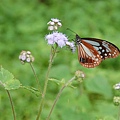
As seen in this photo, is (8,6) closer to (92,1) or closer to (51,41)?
(92,1)

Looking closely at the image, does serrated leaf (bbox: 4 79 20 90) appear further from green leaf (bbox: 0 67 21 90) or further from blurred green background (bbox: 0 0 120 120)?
blurred green background (bbox: 0 0 120 120)

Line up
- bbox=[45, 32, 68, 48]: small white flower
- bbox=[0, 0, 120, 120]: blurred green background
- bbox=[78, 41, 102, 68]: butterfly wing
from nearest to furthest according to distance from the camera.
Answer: bbox=[45, 32, 68, 48]: small white flower < bbox=[78, 41, 102, 68]: butterfly wing < bbox=[0, 0, 120, 120]: blurred green background

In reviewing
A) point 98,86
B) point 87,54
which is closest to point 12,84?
point 87,54

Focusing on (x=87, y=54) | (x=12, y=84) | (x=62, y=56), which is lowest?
(x=12, y=84)

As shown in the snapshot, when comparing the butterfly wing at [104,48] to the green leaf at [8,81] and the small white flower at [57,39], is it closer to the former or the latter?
the small white flower at [57,39]

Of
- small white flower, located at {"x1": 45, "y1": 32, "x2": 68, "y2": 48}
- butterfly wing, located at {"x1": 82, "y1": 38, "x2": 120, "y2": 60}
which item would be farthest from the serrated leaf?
butterfly wing, located at {"x1": 82, "y1": 38, "x2": 120, "y2": 60}

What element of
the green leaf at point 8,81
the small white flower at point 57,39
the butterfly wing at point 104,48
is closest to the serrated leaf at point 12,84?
the green leaf at point 8,81

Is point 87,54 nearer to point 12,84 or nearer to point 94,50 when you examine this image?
point 94,50
